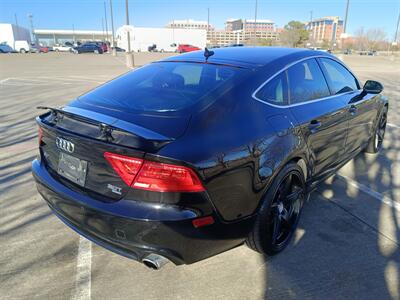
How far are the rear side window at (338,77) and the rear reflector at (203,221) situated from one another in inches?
89.2

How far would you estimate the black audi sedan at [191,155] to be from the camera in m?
2.02

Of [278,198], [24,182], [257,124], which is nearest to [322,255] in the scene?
[278,198]

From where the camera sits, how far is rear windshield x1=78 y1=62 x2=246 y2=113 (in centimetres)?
248

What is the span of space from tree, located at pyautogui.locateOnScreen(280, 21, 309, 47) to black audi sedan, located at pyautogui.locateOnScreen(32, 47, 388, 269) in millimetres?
63096

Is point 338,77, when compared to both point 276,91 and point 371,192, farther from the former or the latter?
point 276,91

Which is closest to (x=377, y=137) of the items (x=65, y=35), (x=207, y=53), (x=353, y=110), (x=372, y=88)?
(x=372, y=88)

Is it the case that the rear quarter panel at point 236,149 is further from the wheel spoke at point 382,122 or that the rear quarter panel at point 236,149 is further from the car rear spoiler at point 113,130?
the wheel spoke at point 382,122

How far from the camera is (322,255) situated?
2852mm

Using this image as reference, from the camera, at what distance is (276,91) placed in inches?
109

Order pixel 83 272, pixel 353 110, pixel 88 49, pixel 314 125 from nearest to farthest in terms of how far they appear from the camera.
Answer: pixel 83 272
pixel 314 125
pixel 353 110
pixel 88 49

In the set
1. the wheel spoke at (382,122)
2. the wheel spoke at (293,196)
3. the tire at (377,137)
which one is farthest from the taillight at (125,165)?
the wheel spoke at (382,122)

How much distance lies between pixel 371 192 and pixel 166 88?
2839 mm

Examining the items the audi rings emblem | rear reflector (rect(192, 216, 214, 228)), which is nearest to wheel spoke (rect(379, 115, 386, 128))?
rear reflector (rect(192, 216, 214, 228))

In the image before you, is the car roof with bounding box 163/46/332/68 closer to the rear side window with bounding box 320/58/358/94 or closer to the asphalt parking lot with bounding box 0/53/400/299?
the rear side window with bounding box 320/58/358/94
